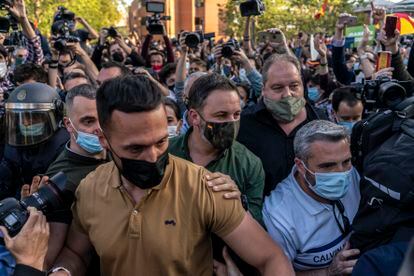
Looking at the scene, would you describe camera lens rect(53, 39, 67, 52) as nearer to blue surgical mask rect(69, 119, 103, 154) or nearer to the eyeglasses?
blue surgical mask rect(69, 119, 103, 154)

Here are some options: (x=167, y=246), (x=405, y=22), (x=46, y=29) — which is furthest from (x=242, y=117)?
(x=46, y=29)

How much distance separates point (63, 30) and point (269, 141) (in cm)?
414

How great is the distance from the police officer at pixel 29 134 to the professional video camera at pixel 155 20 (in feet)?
15.1

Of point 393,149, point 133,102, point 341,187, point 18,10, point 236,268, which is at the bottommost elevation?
point 236,268

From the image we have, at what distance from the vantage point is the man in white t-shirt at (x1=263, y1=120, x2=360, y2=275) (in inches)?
102

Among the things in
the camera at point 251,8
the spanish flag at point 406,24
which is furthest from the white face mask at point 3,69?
the spanish flag at point 406,24

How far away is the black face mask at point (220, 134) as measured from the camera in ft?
9.37

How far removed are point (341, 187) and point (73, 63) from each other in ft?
15.4

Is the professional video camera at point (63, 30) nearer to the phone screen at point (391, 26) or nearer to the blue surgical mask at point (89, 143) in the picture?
the blue surgical mask at point (89, 143)

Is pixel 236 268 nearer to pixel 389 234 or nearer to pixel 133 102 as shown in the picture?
pixel 389 234

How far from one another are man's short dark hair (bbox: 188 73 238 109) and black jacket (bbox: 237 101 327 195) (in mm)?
486

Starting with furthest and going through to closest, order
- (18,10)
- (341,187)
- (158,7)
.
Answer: (158,7) → (18,10) → (341,187)

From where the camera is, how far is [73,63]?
6293mm

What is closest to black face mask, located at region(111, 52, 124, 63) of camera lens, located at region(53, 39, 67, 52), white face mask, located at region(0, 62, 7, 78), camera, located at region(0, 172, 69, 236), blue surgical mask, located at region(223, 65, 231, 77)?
blue surgical mask, located at region(223, 65, 231, 77)
